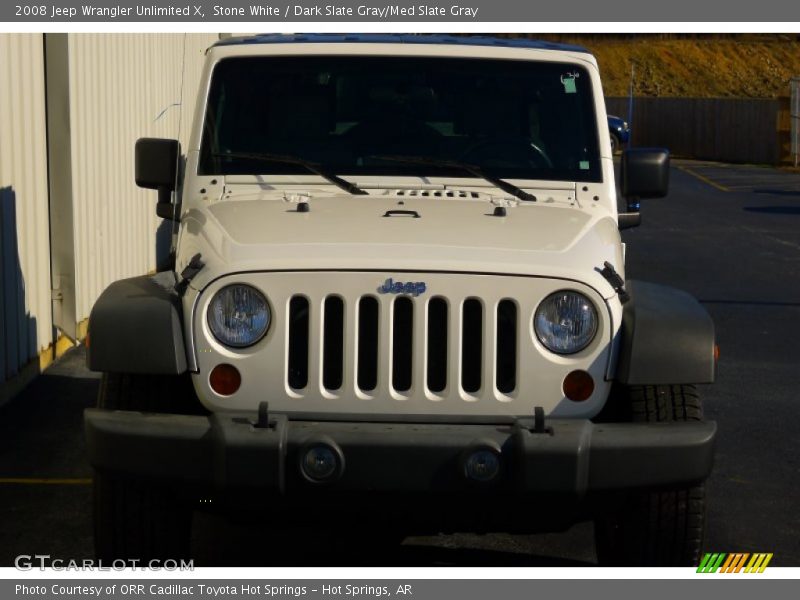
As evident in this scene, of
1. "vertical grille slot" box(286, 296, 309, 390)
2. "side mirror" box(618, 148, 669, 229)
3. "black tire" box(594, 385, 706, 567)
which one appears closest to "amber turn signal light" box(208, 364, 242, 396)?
"vertical grille slot" box(286, 296, 309, 390)

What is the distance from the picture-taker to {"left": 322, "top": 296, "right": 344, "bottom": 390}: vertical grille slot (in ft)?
15.9

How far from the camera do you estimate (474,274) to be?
484 cm

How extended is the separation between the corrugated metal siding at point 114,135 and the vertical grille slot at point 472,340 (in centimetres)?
591

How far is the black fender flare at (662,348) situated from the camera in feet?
16.0

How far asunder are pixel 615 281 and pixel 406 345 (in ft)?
2.54

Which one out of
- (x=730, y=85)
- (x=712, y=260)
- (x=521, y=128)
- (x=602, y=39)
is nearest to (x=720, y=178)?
(x=712, y=260)

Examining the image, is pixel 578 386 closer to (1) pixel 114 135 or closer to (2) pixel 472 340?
(2) pixel 472 340

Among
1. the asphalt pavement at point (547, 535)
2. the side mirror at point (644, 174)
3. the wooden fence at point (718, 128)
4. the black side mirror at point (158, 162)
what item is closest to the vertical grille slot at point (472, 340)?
the asphalt pavement at point (547, 535)

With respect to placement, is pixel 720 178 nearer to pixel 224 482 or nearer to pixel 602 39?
pixel 224 482

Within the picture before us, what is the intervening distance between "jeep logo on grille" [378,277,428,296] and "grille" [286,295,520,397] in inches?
1.0

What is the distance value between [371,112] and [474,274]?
1592mm

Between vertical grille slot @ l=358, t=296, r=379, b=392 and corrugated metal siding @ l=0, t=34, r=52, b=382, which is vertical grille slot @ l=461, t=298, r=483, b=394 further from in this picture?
corrugated metal siding @ l=0, t=34, r=52, b=382

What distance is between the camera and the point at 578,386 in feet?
16.1

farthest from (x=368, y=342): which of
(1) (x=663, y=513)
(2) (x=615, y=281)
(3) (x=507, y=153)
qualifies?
(3) (x=507, y=153)
